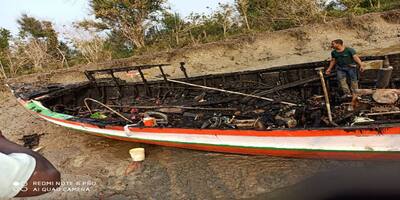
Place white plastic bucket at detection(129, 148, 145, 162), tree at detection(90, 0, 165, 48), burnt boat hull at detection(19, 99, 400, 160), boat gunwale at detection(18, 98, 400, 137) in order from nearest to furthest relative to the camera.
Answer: boat gunwale at detection(18, 98, 400, 137)
burnt boat hull at detection(19, 99, 400, 160)
white plastic bucket at detection(129, 148, 145, 162)
tree at detection(90, 0, 165, 48)

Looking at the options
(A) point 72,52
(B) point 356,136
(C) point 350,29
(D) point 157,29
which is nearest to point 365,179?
(B) point 356,136

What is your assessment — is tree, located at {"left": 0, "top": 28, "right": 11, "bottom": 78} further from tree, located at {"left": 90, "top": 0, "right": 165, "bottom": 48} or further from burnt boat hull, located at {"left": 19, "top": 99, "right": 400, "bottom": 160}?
burnt boat hull, located at {"left": 19, "top": 99, "right": 400, "bottom": 160}

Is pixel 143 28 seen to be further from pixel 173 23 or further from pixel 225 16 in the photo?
pixel 225 16

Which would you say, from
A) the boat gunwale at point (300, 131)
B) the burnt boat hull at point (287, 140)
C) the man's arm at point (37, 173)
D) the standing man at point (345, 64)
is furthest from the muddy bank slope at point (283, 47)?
the man's arm at point (37, 173)

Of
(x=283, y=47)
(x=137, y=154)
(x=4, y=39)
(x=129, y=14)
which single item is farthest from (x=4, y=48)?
(x=137, y=154)

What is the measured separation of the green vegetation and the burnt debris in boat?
9.87m

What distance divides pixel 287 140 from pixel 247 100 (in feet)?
7.43

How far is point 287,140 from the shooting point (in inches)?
220

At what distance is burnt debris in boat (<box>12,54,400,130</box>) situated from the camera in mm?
5750

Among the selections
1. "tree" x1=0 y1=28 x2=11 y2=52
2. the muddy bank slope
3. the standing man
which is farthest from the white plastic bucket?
"tree" x1=0 y1=28 x2=11 y2=52

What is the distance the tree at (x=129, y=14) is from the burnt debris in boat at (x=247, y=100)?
10465mm

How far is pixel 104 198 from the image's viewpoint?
232 inches

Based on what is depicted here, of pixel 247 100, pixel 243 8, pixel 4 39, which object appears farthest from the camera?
pixel 4 39

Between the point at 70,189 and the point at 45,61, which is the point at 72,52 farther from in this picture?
the point at 70,189
